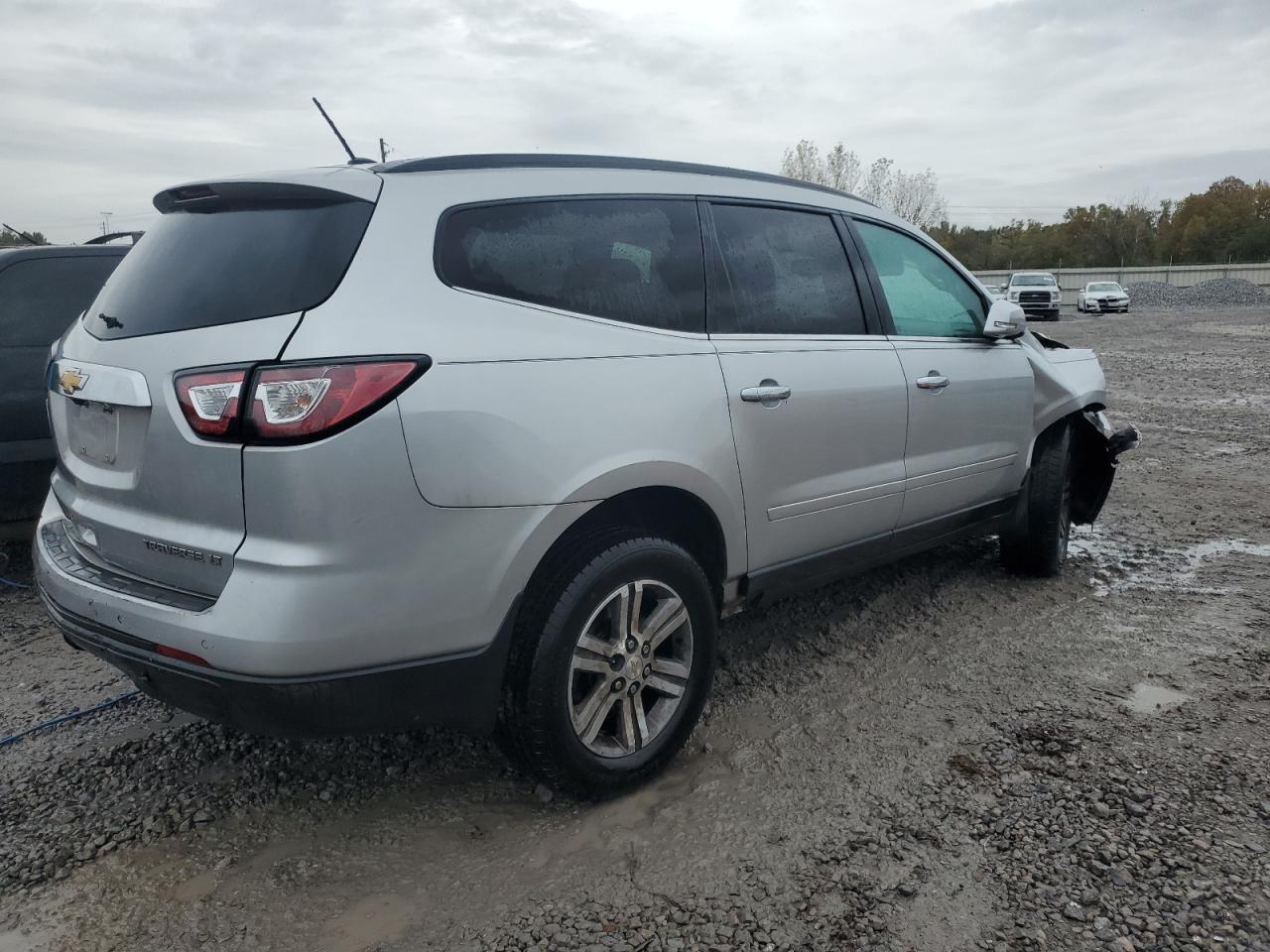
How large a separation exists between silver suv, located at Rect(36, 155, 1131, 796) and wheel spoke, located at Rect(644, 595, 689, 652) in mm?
25

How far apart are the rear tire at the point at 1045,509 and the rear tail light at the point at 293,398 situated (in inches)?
141

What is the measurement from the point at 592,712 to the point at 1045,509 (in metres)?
3.03

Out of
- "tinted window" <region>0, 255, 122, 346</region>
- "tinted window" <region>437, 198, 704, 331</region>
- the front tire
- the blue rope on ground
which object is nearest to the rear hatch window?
"tinted window" <region>437, 198, 704, 331</region>

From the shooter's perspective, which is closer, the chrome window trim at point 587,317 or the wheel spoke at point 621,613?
the chrome window trim at point 587,317

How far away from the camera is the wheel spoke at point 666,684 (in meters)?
2.90

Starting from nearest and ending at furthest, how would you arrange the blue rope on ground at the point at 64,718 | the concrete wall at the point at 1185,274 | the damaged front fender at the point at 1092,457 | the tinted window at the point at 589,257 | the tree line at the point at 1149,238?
the tinted window at the point at 589,257, the blue rope on ground at the point at 64,718, the damaged front fender at the point at 1092,457, the concrete wall at the point at 1185,274, the tree line at the point at 1149,238

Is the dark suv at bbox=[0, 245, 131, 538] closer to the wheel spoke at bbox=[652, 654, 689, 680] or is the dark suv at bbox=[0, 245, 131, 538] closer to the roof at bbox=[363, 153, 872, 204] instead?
the roof at bbox=[363, 153, 872, 204]

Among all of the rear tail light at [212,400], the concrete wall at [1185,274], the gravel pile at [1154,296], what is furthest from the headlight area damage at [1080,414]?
the concrete wall at [1185,274]

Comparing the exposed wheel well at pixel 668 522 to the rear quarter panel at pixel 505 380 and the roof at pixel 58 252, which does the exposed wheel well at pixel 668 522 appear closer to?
the rear quarter panel at pixel 505 380

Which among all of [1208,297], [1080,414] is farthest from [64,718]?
[1208,297]

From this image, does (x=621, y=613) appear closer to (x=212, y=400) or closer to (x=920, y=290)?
(x=212, y=400)

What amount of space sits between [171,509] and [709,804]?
5.64 ft

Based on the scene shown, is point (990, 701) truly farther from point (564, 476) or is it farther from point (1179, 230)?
point (1179, 230)

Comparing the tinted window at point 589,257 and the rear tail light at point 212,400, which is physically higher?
the tinted window at point 589,257
